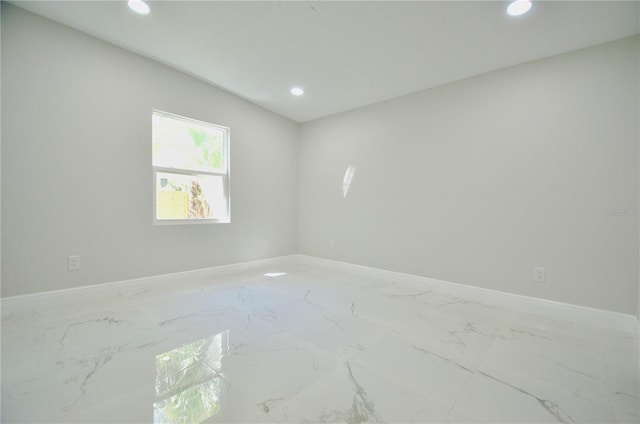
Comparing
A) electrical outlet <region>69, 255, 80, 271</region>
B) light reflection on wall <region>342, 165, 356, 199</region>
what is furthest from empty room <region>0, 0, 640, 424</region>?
light reflection on wall <region>342, 165, 356, 199</region>

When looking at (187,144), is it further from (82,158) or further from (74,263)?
(74,263)

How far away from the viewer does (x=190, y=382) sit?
1.50m

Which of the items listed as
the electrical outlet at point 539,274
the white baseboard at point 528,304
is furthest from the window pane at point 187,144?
the electrical outlet at point 539,274

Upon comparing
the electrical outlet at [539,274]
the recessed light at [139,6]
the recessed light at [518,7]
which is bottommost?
the electrical outlet at [539,274]

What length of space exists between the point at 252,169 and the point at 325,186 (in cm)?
119

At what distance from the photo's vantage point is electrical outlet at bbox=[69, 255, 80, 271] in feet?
8.65

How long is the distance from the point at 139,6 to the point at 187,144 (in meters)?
1.53

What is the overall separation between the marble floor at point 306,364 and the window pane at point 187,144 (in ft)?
5.41

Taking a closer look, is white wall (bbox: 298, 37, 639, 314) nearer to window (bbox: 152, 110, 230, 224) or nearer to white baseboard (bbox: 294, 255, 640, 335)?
white baseboard (bbox: 294, 255, 640, 335)

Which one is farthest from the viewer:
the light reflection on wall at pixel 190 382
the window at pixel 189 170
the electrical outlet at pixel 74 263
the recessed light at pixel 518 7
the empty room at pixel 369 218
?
the window at pixel 189 170

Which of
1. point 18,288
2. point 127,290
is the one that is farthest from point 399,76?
point 18,288

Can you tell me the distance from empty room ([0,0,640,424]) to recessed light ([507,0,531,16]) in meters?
0.06

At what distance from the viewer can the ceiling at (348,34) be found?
217 cm

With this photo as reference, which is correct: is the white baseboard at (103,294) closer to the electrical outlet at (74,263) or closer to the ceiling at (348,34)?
the electrical outlet at (74,263)
